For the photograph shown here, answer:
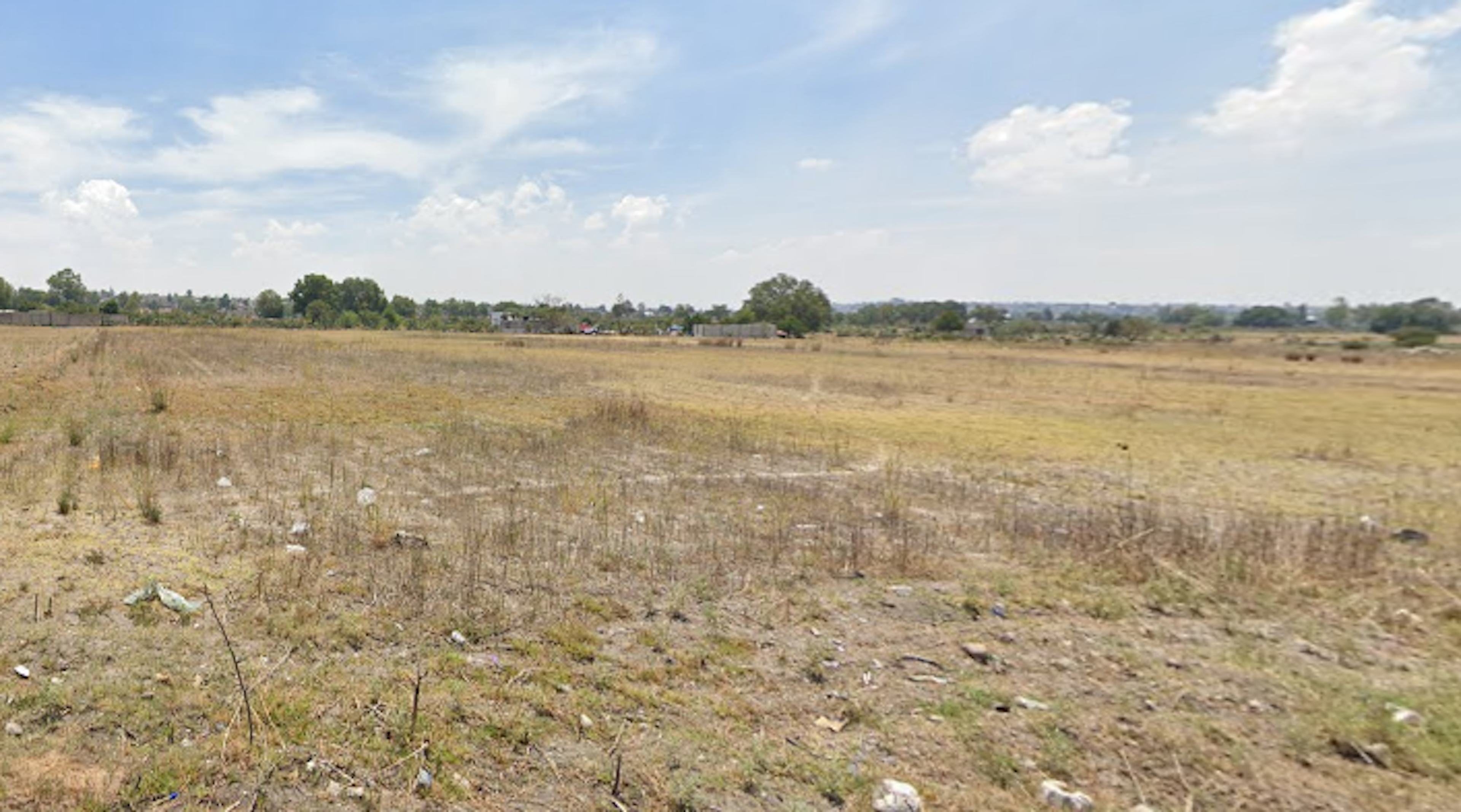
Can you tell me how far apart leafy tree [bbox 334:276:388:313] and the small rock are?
131 meters

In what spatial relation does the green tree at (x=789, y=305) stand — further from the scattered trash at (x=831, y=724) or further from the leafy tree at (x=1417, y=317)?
the scattered trash at (x=831, y=724)

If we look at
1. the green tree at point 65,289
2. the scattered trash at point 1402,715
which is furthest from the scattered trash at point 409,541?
the green tree at point 65,289

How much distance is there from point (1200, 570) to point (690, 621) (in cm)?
439

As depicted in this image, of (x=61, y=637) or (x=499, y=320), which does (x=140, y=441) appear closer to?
(x=61, y=637)

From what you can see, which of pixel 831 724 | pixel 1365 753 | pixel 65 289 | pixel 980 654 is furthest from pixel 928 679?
pixel 65 289

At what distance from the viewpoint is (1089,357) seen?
4938 centimetres

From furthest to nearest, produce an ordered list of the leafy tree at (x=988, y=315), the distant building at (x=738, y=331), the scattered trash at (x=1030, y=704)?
1. the leafy tree at (x=988, y=315)
2. the distant building at (x=738, y=331)
3. the scattered trash at (x=1030, y=704)

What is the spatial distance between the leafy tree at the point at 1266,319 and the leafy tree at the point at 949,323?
7448cm

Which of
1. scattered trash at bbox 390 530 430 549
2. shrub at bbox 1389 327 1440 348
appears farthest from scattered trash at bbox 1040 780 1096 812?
shrub at bbox 1389 327 1440 348

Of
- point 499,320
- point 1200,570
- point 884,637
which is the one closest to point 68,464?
point 884,637

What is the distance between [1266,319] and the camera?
5901 inches

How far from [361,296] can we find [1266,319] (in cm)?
17636

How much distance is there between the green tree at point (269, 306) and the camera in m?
120

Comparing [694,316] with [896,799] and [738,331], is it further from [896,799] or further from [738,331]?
[896,799]
